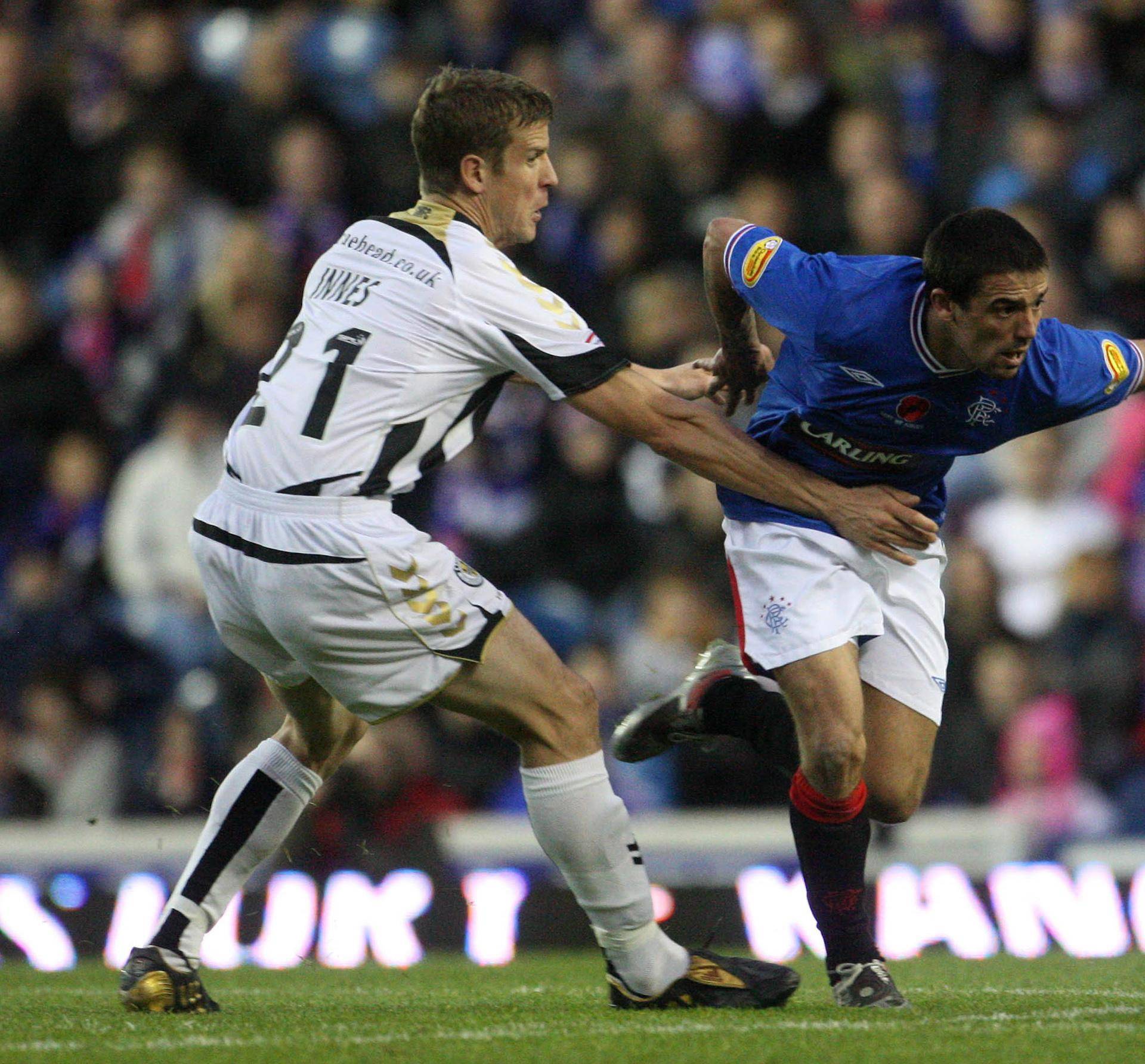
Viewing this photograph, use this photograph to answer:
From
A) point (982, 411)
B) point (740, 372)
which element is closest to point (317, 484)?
point (740, 372)

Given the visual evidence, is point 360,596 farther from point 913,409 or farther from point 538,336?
point 913,409

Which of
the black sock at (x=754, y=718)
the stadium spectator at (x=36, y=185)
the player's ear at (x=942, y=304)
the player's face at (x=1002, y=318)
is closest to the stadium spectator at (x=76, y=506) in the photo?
the stadium spectator at (x=36, y=185)

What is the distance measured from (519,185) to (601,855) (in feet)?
5.27

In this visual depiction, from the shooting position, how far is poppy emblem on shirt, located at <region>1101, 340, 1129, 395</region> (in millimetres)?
4758

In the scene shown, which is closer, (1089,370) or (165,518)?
(1089,370)

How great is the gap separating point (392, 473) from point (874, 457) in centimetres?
128

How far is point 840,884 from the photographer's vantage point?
4625 millimetres

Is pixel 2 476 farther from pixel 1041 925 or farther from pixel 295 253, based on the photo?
pixel 1041 925

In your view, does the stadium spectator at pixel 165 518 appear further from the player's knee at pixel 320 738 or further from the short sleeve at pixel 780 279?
the short sleeve at pixel 780 279

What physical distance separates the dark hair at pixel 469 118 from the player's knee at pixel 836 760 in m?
1.59

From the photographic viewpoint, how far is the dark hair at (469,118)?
4.50 meters

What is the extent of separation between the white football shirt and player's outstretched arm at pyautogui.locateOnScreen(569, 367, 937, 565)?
8 cm

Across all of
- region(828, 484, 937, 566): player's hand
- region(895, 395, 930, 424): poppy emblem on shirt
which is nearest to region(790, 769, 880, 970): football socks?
region(828, 484, 937, 566): player's hand

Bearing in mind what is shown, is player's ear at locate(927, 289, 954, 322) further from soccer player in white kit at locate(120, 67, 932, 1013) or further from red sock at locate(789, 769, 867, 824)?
red sock at locate(789, 769, 867, 824)
